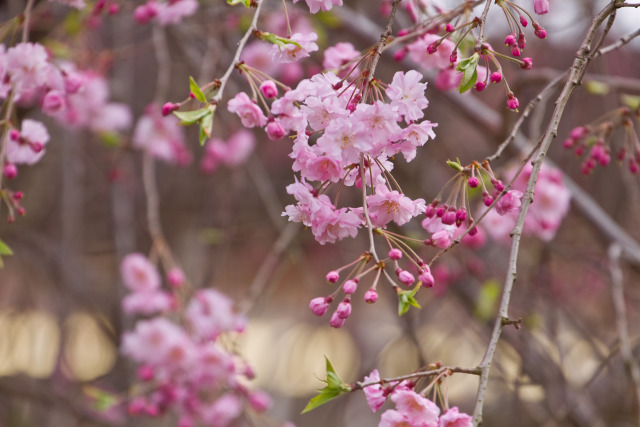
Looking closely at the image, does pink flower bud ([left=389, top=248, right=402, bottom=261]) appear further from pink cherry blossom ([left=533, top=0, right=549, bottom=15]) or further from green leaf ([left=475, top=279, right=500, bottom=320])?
green leaf ([left=475, top=279, right=500, bottom=320])

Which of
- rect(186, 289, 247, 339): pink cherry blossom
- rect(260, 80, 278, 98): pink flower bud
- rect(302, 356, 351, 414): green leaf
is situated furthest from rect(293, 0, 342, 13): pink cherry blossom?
rect(186, 289, 247, 339): pink cherry blossom

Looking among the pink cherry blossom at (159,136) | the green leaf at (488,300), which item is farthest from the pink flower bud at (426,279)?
the pink cherry blossom at (159,136)

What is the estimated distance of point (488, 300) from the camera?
8.64 ft

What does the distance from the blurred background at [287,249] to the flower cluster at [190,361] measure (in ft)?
0.39

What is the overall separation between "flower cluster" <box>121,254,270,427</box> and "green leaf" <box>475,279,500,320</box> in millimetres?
932

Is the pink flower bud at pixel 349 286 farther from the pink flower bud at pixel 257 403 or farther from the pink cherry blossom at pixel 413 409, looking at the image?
the pink flower bud at pixel 257 403

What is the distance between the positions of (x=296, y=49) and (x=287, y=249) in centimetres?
156

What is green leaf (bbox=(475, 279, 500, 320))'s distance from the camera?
8.63 feet

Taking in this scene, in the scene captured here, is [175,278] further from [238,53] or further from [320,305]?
[238,53]

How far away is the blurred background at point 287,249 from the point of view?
8.52 feet

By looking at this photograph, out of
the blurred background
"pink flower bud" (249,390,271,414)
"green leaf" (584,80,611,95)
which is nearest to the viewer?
"green leaf" (584,80,611,95)

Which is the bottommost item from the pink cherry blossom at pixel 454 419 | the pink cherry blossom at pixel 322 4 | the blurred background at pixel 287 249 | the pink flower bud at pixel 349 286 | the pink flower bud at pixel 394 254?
the blurred background at pixel 287 249

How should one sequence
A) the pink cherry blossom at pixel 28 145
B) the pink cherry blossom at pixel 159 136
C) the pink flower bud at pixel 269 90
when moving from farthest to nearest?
the pink cherry blossom at pixel 159 136 → the pink cherry blossom at pixel 28 145 → the pink flower bud at pixel 269 90

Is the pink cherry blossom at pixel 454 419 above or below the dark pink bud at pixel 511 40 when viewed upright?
below
